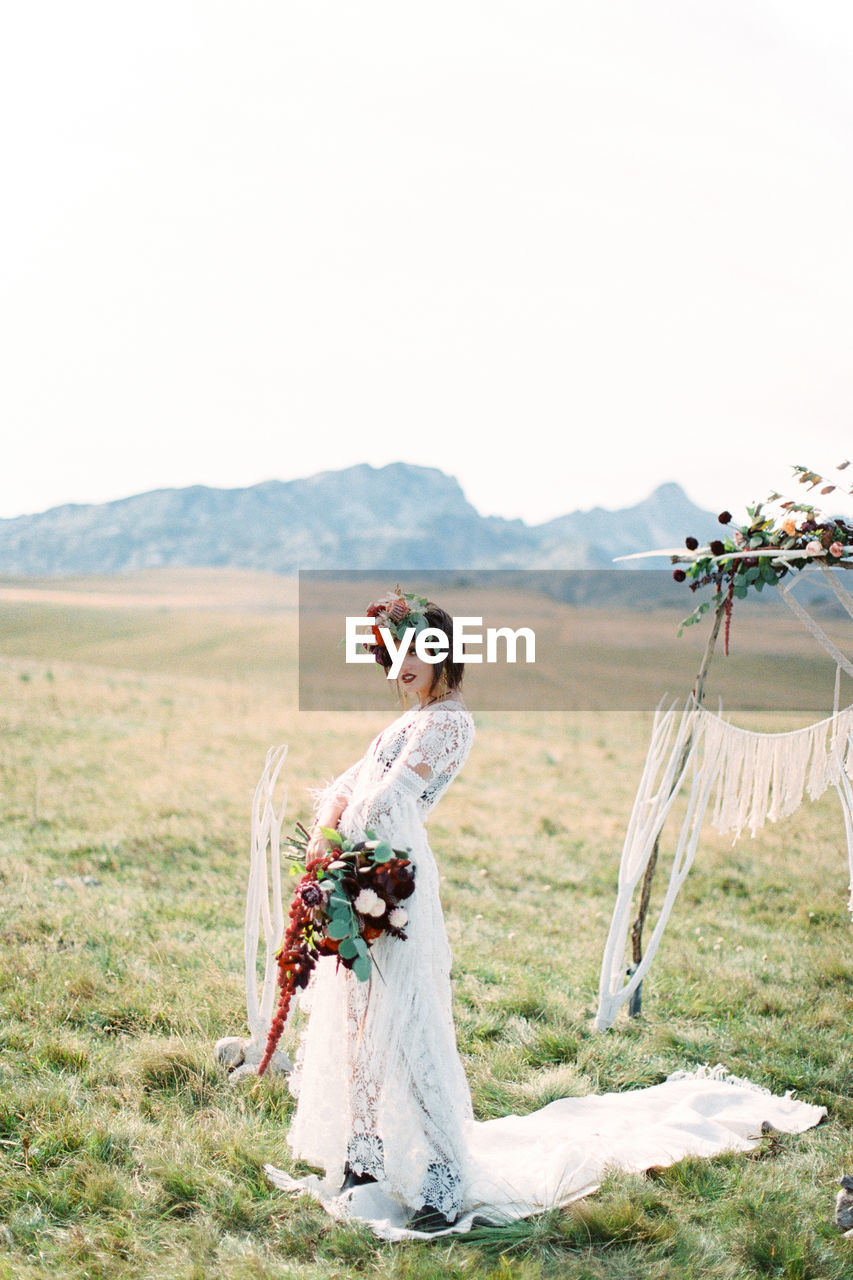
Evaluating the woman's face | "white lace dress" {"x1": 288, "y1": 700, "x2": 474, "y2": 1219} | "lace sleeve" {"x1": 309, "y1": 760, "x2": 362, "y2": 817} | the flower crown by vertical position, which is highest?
the flower crown

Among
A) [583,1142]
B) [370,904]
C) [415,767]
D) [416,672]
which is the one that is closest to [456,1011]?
[583,1142]

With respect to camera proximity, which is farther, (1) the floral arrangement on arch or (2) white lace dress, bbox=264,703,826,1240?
(1) the floral arrangement on arch

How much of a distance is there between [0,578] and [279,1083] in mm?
50302

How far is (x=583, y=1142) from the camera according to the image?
4.04 m

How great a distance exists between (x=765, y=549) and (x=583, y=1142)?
9.94 feet

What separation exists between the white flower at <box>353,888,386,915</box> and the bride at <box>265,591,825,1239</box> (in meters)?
0.19

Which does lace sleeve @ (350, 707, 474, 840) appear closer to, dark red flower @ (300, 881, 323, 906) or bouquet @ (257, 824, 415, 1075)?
bouquet @ (257, 824, 415, 1075)

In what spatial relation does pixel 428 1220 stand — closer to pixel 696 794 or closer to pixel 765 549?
pixel 696 794

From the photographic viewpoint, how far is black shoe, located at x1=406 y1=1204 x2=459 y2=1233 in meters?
3.48

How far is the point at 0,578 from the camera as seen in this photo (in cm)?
4922

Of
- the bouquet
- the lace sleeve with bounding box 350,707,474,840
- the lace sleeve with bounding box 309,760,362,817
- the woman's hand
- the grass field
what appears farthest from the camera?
the lace sleeve with bounding box 309,760,362,817

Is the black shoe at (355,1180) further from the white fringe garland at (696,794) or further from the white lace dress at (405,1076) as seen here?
the white fringe garland at (696,794)

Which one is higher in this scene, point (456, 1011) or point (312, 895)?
point (312, 895)

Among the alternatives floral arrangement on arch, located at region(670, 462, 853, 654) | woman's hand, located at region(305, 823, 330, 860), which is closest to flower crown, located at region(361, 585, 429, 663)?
woman's hand, located at region(305, 823, 330, 860)
